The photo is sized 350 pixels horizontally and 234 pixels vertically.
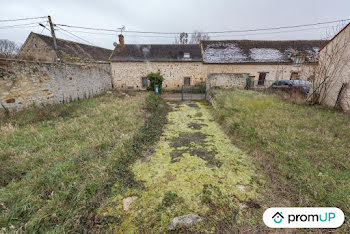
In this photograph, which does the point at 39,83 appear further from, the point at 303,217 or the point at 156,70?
the point at 156,70

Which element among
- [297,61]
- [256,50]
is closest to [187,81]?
[256,50]

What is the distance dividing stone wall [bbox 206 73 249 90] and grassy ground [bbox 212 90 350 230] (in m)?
6.38

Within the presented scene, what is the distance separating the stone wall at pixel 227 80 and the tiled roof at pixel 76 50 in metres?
14.6

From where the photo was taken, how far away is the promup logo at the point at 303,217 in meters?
1.93

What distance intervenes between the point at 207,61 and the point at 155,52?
6.29 metres

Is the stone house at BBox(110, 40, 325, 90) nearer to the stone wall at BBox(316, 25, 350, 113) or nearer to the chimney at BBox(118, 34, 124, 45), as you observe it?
the chimney at BBox(118, 34, 124, 45)

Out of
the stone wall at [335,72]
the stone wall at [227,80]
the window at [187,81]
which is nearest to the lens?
the stone wall at [335,72]

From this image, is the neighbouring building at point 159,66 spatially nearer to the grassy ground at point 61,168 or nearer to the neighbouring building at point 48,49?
the neighbouring building at point 48,49

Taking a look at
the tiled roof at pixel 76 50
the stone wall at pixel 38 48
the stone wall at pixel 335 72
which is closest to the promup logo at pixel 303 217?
the stone wall at pixel 335 72

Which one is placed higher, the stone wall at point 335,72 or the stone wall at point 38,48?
the stone wall at point 38,48

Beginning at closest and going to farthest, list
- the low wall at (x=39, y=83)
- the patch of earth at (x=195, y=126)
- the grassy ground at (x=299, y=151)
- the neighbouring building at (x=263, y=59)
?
the grassy ground at (x=299, y=151), the low wall at (x=39, y=83), the patch of earth at (x=195, y=126), the neighbouring building at (x=263, y=59)

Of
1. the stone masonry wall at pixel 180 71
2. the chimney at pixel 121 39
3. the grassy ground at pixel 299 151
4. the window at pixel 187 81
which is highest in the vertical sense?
the chimney at pixel 121 39

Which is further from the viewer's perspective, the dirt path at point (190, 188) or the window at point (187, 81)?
the window at point (187, 81)

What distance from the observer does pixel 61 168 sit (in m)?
2.65
